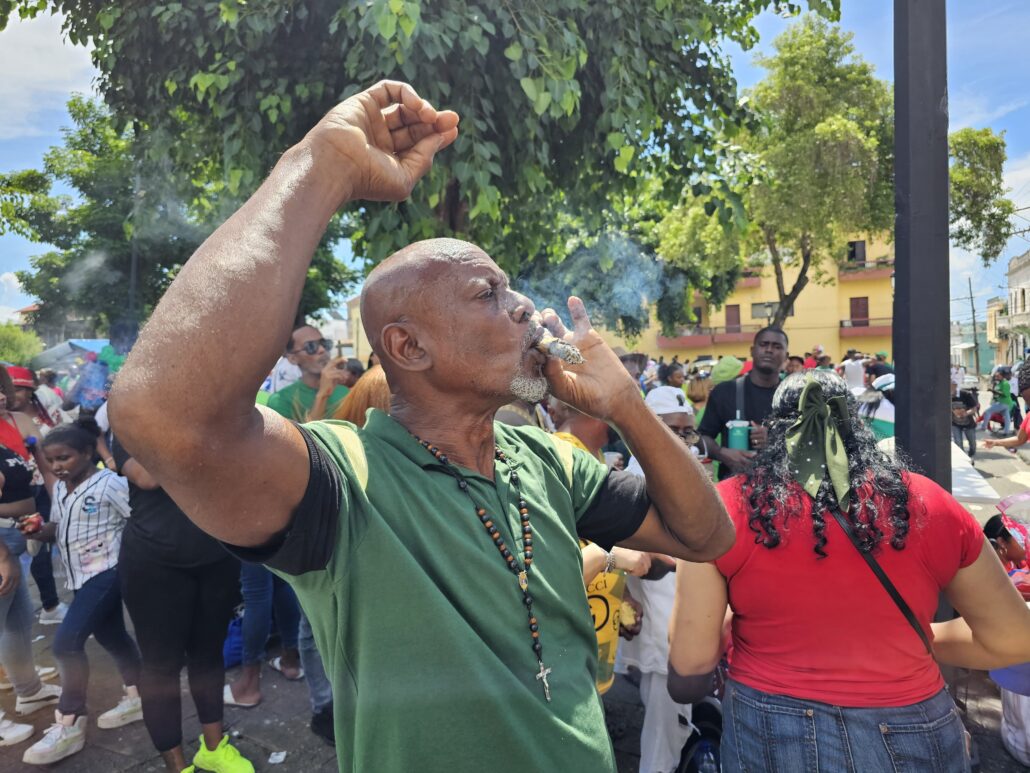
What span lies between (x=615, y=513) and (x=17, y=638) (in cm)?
416

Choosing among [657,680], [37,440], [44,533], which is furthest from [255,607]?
[37,440]

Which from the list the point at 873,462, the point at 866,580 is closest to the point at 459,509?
the point at 866,580

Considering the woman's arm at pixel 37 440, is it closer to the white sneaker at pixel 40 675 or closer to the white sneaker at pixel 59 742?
the white sneaker at pixel 40 675

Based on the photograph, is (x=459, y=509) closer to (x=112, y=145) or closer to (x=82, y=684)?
(x=82, y=684)

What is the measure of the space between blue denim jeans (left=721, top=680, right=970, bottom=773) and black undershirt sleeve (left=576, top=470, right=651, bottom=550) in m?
0.76

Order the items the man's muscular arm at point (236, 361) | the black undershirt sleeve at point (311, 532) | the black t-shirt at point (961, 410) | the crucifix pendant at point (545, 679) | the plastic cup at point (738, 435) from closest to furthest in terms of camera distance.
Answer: the man's muscular arm at point (236, 361) < the black undershirt sleeve at point (311, 532) < the crucifix pendant at point (545, 679) < the plastic cup at point (738, 435) < the black t-shirt at point (961, 410)

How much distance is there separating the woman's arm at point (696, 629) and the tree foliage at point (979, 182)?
1763cm

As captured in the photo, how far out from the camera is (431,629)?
117 cm

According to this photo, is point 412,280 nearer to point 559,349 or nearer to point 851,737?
point 559,349

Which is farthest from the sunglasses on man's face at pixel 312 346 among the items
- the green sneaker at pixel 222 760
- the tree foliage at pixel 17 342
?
the tree foliage at pixel 17 342

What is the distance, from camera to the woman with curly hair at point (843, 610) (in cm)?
188

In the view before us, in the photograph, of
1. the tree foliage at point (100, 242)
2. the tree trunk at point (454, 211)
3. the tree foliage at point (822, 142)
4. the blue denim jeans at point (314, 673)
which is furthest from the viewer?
the tree foliage at point (100, 242)

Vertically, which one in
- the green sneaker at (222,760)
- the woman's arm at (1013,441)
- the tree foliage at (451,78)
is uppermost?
the tree foliage at (451,78)

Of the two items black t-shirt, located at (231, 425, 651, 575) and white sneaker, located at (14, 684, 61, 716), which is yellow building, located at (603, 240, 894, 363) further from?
black t-shirt, located at (231, 425, 651, 575)
